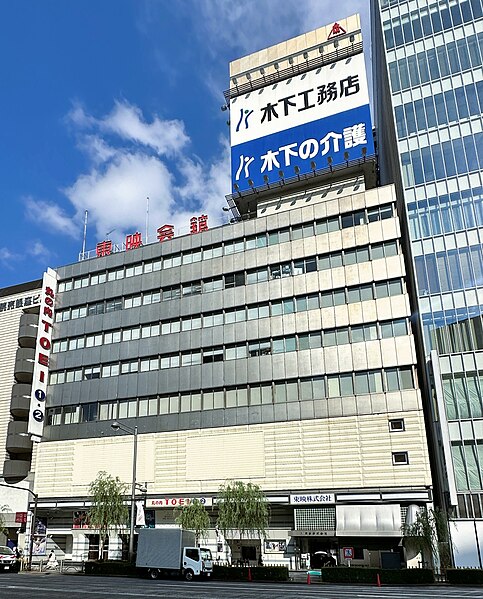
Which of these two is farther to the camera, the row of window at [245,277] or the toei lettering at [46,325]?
the toei lettering at [46,325]

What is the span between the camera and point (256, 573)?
3462cm

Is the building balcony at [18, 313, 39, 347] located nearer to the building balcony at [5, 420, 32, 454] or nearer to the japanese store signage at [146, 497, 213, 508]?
the building balcony at [5, 420, 32, 454]

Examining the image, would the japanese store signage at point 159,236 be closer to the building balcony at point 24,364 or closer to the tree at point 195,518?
the building balcony at point 24,364

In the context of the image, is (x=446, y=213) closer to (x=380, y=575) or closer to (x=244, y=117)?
(x=244, y=117)

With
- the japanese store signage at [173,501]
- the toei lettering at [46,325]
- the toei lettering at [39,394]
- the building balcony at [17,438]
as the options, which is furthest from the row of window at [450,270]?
the building balcony at [17,438]

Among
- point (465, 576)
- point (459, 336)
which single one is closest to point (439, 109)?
point (459, 336)

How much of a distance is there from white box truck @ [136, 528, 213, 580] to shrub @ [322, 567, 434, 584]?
26.7ft

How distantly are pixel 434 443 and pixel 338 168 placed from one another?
2710 cm

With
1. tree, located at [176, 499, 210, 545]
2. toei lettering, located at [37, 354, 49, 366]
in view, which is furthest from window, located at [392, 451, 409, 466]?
toei lettering, located at [37, 354, 49, 366]

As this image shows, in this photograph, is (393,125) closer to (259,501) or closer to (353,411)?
(353,411)

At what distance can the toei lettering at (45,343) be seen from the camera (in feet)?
197

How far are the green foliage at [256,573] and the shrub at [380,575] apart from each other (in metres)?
2.83

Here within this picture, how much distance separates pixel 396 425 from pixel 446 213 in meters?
17.5

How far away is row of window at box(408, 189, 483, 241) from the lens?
44.2 metres
